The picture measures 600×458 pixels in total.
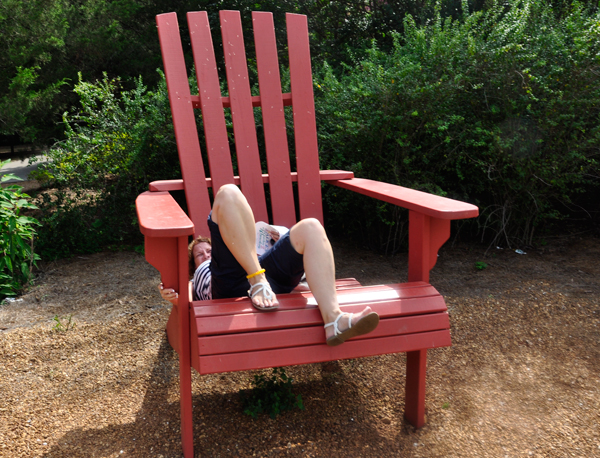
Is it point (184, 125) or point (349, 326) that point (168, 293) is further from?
point (184, 125)

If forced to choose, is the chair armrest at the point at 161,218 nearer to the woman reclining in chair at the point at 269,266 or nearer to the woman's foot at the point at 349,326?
the woman reclining in chair at the point at 269,266

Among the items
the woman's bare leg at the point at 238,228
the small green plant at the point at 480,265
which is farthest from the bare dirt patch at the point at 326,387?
the woman's bare leg at the point at 238,228

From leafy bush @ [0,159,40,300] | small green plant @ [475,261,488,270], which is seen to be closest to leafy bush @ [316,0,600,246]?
small green plant @ [475,261,488,270]

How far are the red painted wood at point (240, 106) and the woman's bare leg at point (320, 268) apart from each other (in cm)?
83

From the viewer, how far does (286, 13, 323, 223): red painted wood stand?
240cm

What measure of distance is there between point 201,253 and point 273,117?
0.83 m

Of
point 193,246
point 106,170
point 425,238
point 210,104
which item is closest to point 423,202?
point 425,238

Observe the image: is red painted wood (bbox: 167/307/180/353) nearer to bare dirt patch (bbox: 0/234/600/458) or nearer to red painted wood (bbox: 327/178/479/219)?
bare dirt patch (bbox: 0/234/600/458)

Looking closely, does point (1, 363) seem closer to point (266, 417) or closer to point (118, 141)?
point (266, 417)

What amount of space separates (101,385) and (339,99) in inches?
90.4

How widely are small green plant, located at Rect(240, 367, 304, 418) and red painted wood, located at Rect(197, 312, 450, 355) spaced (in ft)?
1.52

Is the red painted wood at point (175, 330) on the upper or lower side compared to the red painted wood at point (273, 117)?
lower

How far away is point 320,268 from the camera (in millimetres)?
1539

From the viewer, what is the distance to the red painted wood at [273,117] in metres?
2.41
